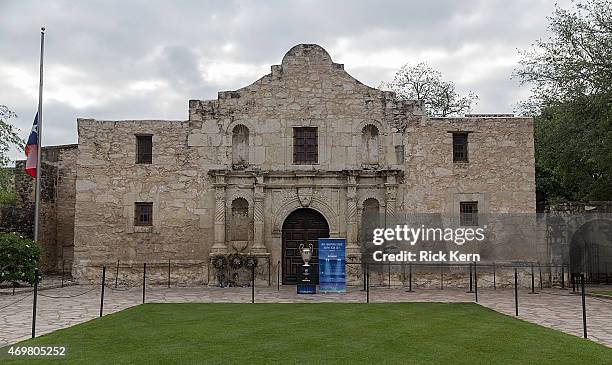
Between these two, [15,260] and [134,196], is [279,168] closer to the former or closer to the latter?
[134,196]

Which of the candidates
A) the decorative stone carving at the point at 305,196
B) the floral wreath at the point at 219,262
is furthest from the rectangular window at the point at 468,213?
the floral wreath at the point at 219,262

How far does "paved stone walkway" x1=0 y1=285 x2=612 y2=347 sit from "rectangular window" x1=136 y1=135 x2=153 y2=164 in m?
4.47

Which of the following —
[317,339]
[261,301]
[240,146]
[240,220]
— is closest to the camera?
[317,339]

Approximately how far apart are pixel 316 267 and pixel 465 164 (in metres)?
6.00

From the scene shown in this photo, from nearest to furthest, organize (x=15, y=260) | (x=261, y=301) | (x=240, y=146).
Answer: (x=261, y=301) < (x=15, y=260) < (x=240, y=146)

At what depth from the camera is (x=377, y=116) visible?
20906mm

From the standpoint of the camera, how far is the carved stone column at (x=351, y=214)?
20266mm

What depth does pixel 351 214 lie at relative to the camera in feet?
66.9

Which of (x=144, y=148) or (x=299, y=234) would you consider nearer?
(x=299, y=234)

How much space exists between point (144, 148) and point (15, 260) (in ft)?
19.0

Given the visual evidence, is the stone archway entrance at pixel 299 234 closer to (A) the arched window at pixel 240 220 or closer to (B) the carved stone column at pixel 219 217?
(A) the arched window at pixel 240 220

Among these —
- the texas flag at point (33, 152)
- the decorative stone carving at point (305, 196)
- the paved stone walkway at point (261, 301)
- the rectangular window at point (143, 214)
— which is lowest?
the paved stone walkway at point (261, 301)

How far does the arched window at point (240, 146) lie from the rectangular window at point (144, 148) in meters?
2.87

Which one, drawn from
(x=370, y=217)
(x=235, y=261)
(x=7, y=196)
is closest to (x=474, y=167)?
(x=370, y=217)
